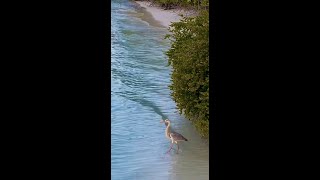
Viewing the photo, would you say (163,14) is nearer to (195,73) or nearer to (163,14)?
(163,14)

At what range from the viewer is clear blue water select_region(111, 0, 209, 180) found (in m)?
4.93

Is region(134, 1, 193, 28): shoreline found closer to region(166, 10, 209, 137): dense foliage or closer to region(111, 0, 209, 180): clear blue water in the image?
region(111, 0, 209, 180): clear blue water

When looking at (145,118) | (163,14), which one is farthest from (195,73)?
(163,14)

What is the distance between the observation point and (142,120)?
6242 millimetres

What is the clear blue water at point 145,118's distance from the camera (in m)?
4.93

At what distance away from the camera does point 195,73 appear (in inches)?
207

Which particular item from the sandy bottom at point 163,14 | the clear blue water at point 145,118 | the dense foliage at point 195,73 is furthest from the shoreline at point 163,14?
the dense foliage at point 195,73

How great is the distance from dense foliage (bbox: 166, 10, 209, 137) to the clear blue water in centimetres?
32

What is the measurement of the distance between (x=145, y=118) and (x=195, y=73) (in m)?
1.21

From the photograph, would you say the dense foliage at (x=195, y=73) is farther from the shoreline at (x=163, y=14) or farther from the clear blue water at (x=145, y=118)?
the shoreline at (x=163, y=14)
